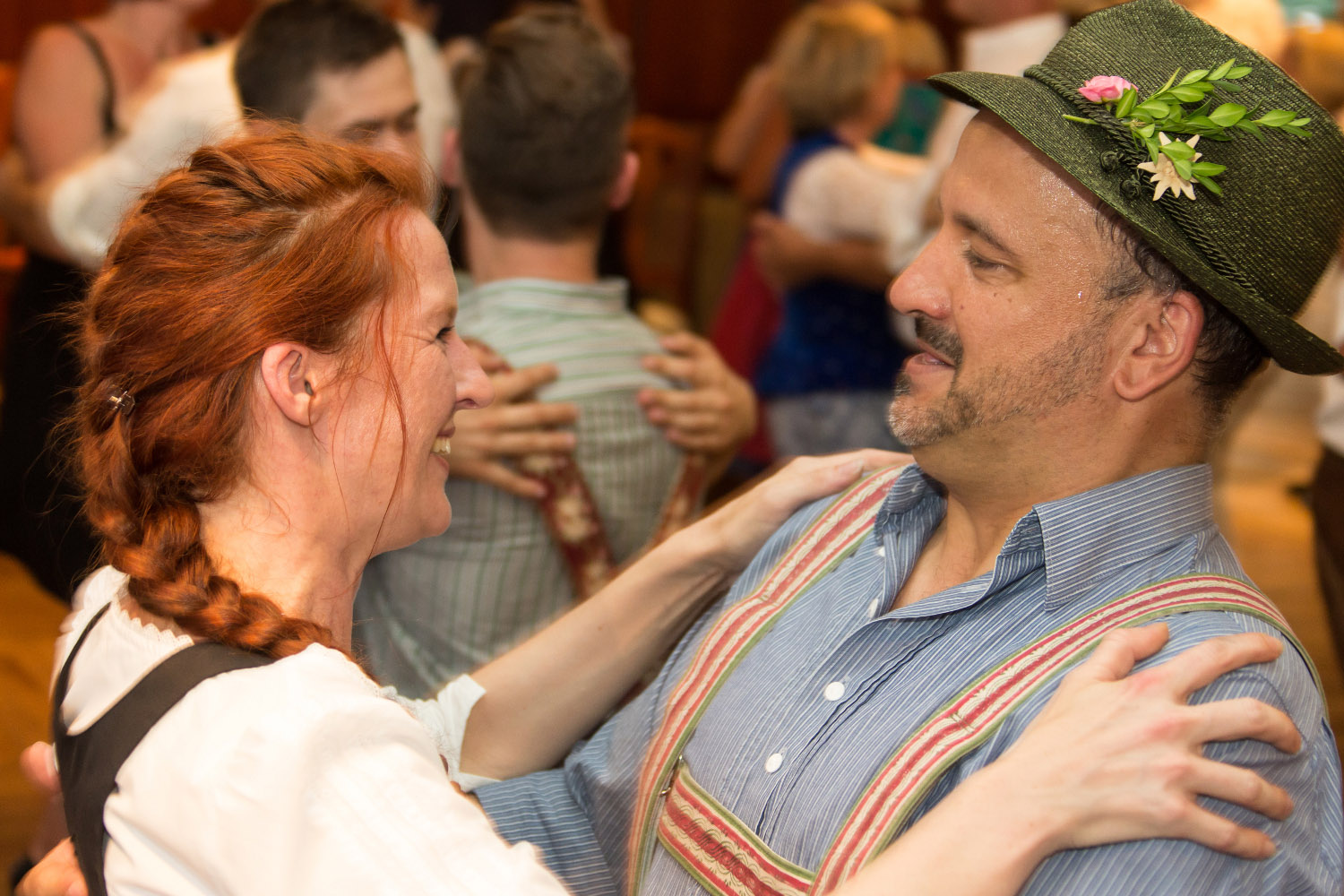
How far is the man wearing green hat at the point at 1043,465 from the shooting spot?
1.18 m

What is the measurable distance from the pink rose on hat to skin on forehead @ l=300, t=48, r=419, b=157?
1.36 metres

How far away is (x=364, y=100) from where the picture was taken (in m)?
2.35

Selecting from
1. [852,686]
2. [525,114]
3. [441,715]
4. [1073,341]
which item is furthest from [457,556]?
[1073,341]

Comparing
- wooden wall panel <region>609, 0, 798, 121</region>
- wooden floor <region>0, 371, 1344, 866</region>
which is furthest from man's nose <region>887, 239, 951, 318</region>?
wooden wall panel <region>609, 0, 798, 121</region>

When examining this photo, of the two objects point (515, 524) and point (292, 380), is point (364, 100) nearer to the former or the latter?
point (515, 524)

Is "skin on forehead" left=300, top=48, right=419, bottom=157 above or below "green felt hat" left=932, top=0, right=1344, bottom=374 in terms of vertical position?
below

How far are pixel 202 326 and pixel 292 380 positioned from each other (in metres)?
0.09

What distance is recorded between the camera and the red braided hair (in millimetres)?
1143

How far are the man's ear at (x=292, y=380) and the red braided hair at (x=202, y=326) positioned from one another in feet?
0.04

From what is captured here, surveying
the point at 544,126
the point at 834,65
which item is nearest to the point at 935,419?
the point at 544,126

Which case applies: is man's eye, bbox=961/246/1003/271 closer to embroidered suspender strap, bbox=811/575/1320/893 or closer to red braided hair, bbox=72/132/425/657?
embroidered suspender strap, bbox=811/575/1320/893

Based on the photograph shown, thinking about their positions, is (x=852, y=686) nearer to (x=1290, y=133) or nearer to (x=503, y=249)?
(x=1290, y=133)

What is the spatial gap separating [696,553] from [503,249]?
2.61ft

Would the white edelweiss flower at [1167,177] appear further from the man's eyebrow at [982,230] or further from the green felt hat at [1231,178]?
the man's eyebrow at [982,230]
